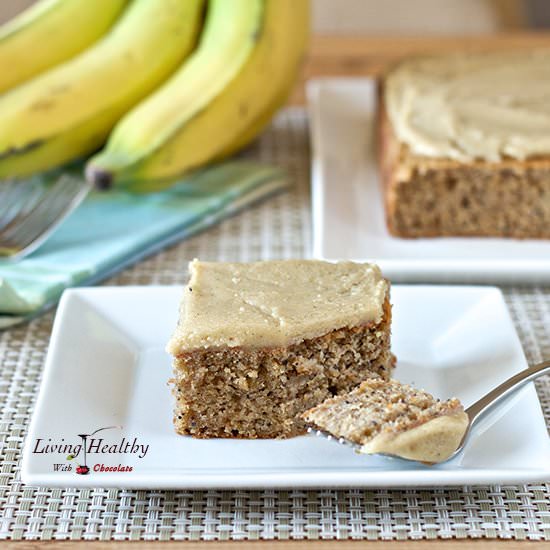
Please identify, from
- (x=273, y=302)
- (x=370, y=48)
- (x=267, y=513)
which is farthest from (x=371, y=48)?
(x=267, y=513)

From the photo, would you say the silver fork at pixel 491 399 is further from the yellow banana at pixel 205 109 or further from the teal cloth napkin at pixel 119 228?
the yellow banana at pixel 205 109

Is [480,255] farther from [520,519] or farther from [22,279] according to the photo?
[22,279]

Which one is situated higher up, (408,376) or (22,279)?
(22,279)

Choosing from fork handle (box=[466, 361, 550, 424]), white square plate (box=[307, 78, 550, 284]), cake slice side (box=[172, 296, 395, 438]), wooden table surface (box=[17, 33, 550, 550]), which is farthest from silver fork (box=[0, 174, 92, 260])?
fork handle (box=[466, 361, 550, 424])

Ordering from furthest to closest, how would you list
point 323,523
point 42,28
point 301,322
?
point 42,28, point 301,322, point 323,523

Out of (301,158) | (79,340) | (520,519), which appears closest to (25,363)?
(79,340)

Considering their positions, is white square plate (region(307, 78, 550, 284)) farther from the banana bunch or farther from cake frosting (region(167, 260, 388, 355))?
cake frosting (region(167, 260, 388, 355))

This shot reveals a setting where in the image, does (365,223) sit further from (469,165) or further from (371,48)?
(371,48)
